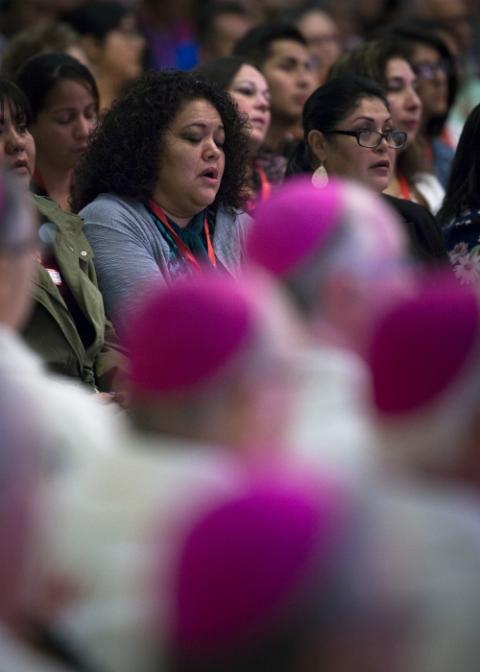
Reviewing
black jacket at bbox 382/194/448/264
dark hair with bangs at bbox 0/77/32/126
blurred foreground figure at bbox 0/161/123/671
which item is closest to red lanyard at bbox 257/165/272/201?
black jacket at bbox 382/194/448/264

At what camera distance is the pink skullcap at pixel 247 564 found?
5.93 ft

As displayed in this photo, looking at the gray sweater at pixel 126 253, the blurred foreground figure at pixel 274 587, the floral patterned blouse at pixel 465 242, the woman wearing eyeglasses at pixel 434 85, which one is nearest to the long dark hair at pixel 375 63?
the woman wearing eyeglasses at pixel 434 85

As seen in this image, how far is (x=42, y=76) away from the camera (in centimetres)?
577

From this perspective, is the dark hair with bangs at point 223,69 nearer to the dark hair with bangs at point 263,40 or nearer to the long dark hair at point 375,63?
the long dark hair at point 375,63

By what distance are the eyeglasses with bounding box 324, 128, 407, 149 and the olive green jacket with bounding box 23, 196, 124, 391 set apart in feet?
3.84

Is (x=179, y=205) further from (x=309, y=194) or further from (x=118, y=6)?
(x=118, y=6)

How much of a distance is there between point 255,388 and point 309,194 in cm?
95

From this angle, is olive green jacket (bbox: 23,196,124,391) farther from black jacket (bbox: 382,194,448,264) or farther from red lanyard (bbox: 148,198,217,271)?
black jacket (bbox: 382,194,448,264)

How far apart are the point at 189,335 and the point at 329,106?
3.81 metres

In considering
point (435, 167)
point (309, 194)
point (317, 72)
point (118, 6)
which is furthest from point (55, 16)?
point (309, 194)

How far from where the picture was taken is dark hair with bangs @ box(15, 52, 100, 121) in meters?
5.77

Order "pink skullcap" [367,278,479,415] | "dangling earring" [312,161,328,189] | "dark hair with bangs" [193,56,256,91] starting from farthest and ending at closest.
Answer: "dark hair with bangs" [193,56,256,91]
"dangling earring" [312,161,328,189]
"pink skullcap" [367,278,479,415]

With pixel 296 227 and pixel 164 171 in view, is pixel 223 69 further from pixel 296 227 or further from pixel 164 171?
pixel 296 227

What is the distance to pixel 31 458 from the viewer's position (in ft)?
6.97
